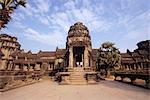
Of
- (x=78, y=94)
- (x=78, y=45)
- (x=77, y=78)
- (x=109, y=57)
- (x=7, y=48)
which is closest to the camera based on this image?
(x=78, y=94)

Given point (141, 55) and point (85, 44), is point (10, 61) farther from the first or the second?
point (141, 55)

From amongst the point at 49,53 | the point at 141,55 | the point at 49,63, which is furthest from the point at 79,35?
the point at 141,55

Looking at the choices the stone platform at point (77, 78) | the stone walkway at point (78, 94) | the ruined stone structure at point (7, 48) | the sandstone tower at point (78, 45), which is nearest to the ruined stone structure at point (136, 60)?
the sandstone tower at point (78, 45)

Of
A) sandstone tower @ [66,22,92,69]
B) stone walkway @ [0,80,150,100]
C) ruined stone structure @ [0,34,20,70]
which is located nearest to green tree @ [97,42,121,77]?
sandstone tower @ [66,22,92,69]

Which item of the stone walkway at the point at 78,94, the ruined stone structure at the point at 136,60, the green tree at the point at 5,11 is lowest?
the stone walkway at the point at 78,94

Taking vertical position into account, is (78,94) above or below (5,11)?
below

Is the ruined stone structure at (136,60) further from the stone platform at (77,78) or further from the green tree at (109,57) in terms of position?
the stone platform at (77,78)

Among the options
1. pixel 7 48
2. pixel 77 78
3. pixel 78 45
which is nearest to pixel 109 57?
pixel 78 45

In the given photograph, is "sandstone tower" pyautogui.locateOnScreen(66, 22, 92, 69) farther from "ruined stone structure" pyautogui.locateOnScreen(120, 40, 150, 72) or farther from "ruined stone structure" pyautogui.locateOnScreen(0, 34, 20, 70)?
"ruined stone structure" pyautogui.locateOnScreen(0, 34, 20, 70)

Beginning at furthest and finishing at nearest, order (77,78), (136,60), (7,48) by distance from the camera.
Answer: (7,48) → (136,60) → (77,78)

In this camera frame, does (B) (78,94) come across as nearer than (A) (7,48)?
Yes

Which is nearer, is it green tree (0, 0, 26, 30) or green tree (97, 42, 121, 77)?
green tree (0, 0, 26, 30)

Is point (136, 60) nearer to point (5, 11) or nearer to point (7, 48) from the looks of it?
point (5, 11)

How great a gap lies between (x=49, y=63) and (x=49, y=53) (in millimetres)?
5207
